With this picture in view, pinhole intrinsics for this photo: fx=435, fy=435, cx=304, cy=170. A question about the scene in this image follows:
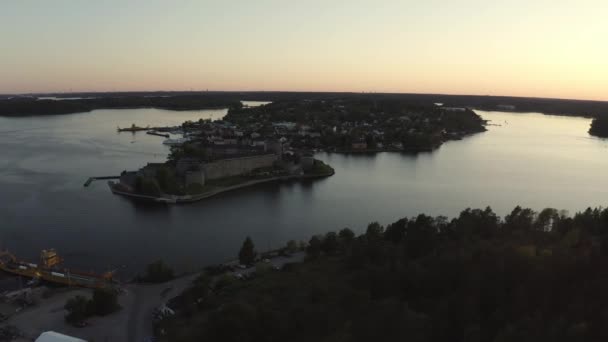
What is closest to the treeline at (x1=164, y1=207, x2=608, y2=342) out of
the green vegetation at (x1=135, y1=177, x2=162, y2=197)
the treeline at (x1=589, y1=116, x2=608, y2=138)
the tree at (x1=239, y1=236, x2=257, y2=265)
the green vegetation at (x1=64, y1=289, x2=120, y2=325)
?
the tree at (x1=239, y1=236, x2=257, y2=265)

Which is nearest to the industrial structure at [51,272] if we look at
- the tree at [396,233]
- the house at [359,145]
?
the tree at [396,233]

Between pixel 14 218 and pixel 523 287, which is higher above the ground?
pixel 523 287

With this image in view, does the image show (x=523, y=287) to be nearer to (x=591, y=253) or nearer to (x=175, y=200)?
(x=591, y=253)

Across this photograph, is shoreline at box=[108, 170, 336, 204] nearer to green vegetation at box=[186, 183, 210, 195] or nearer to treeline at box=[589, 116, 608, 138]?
green vegetation at box=[186, 183, 210, 195]

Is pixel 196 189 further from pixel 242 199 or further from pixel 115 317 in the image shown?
pixel 115 317

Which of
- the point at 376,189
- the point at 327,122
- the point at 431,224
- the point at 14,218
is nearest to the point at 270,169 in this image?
the point at 376,189

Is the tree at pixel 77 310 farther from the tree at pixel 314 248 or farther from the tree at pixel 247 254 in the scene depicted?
the tree at pixel 314 248

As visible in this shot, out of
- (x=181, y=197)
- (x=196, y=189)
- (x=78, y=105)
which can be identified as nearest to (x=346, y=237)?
(x=181, y=197)
